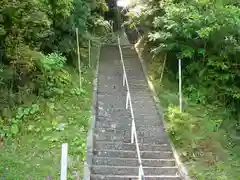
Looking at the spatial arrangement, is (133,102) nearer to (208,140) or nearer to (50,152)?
(208,140)

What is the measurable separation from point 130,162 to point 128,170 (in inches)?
13.3

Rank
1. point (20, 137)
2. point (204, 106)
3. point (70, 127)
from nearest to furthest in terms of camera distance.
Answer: point (20, 137)
point (70, 127)
point (204, 106)

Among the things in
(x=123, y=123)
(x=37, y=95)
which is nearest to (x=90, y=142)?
(x=123, y=123)

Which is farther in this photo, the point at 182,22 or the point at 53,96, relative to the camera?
the point at 182,22

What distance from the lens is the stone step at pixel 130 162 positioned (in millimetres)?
8359

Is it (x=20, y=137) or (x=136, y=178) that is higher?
(x=20, y=137)

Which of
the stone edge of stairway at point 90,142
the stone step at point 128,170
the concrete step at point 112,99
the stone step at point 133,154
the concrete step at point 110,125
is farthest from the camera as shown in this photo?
the concrete step at point 112,99

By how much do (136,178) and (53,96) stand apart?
12.8 ft

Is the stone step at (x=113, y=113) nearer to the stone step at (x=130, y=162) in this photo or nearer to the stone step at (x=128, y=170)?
the stone step at (x=130, y=162)

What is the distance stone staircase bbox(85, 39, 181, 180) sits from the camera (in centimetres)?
816

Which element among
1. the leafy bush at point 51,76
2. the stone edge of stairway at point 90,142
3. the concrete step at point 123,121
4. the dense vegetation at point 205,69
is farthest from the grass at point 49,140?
the dense vegetation at point 205,69

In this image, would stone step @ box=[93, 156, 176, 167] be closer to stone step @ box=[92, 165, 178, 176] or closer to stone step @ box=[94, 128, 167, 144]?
stone step @ box=[92, 165, 178, 176]

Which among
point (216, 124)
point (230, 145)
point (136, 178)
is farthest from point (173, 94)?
point (136, 178)

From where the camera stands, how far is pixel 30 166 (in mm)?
7391
